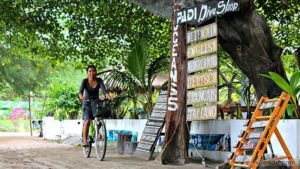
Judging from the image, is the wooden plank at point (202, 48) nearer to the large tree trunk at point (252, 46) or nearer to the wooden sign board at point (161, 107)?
the large tree trunk at point (252, 46)

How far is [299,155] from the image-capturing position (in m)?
6.85

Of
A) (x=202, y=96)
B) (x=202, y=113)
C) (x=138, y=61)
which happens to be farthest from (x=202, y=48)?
(x=138, y=61)

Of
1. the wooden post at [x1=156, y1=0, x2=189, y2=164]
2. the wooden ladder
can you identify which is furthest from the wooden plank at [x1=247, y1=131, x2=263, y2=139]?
the wooden post at [x1=156, y1=0, x2=189, y2=164]

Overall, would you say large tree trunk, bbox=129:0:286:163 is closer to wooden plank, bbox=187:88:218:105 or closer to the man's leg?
wooden plank, bbox=187:88:218:105

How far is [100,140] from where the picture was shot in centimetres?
923

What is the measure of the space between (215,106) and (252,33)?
143 centimetres

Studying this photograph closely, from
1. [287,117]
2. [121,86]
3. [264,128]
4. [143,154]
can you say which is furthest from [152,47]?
[264,128]

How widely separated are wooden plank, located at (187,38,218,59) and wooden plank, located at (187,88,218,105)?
1.99 ft

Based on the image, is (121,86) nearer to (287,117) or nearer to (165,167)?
(165,167)

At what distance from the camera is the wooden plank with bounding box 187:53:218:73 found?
770cm

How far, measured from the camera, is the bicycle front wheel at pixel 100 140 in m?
8.98

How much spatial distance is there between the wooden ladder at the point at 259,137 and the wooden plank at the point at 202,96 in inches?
53.2

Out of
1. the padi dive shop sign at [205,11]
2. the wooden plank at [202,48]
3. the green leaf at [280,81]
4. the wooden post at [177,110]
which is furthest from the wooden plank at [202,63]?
the green leaf at [280,81]

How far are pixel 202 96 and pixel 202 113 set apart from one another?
0.94 feet
